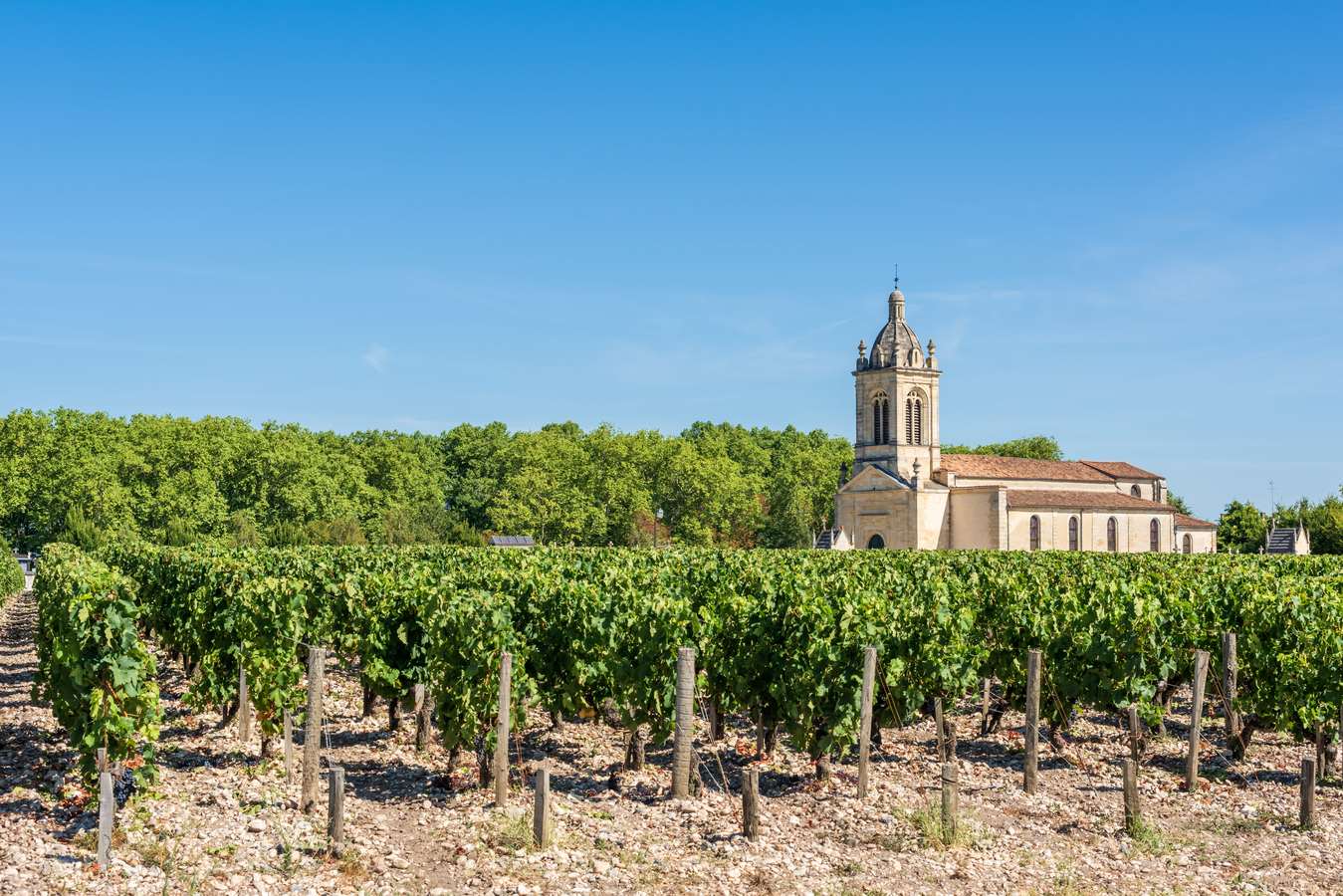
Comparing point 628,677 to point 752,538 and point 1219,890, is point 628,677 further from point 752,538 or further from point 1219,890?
point 752,538

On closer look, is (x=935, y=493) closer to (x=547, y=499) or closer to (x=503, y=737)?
(x=547, y=499)

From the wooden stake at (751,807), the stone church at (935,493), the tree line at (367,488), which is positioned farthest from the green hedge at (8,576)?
the stone church at (935,493)

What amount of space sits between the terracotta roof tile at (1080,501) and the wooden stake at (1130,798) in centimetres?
5988

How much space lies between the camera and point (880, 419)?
7338 cm

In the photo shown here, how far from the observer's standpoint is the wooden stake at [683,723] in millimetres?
12359

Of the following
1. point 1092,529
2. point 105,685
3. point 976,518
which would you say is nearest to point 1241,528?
point 1092,529

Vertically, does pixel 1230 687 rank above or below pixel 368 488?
below

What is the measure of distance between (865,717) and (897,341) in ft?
205

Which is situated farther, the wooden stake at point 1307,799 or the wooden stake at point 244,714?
the wooden stake at point 244,714

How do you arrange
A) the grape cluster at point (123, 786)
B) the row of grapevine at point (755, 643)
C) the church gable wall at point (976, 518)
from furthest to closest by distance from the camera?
the church gable wall at point (976, 518) → the row of grapevine at point (755, 643) → the grape cluster at point (123, 786)

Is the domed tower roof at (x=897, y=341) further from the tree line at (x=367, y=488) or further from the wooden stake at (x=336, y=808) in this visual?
the wooden stake at (x=336, y=808)

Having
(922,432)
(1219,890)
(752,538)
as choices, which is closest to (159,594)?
(1219,890)

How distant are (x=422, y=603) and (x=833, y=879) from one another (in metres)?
6.63

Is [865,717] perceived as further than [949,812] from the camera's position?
Yes
